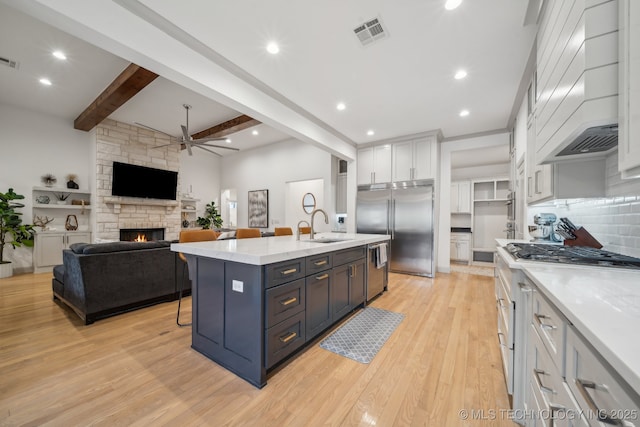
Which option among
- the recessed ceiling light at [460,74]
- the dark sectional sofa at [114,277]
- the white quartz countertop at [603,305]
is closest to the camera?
the white quartz countertop at [603,305]

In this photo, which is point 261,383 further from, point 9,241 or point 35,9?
point 9,241

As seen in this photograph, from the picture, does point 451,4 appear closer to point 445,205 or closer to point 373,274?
point 373,274

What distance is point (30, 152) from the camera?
186 inches

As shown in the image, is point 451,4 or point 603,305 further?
point 451,4

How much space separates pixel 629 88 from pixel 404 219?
3.95m

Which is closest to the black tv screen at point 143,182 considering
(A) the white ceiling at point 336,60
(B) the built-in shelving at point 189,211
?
(B) the built-in shelving at point 189,211

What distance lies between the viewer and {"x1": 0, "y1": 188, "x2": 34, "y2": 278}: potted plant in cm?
423

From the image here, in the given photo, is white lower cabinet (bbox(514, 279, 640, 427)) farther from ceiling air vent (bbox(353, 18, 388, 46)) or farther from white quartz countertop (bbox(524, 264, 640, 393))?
ceiling air vent (bbox(353, 18, 388, 46))

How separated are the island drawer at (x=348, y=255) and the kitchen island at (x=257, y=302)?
81 millimetres

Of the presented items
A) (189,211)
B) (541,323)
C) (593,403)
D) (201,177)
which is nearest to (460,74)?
(541,323)

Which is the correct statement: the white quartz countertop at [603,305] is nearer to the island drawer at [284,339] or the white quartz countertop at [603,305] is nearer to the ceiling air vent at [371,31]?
the island drawer at [284,339]

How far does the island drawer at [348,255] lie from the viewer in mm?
2357

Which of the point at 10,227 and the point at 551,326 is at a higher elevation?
the point at 10,227

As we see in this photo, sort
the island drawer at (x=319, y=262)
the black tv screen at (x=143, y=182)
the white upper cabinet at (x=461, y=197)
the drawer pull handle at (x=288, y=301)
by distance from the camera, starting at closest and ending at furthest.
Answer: the drawer pull handle at (x=288, y=301), the island drawer at (x=319, y=262), the black tv screen at (x=143, y=182), the white upper cabinet at (x=461, y=197)
